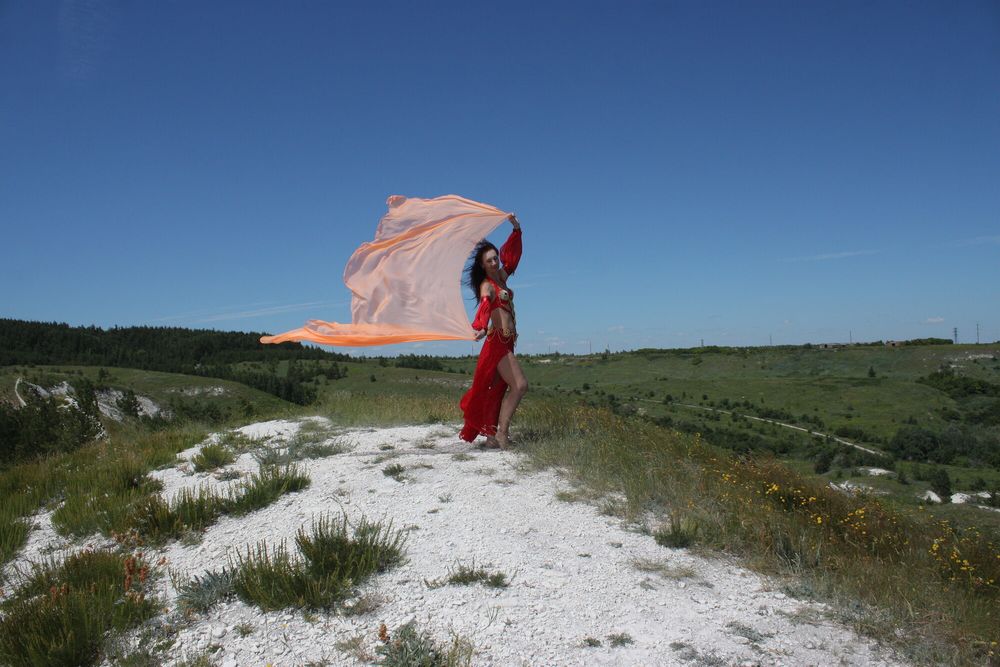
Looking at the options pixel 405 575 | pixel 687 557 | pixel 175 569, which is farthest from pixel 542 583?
pixel 175 569

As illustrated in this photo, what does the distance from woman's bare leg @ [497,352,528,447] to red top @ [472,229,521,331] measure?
57 cm

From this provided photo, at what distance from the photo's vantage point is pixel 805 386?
57719 mm

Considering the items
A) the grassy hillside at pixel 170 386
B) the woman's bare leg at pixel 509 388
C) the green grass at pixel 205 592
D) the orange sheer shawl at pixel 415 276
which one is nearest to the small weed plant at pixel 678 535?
the woman's bare leg at pixel 509 388

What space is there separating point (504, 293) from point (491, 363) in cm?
94

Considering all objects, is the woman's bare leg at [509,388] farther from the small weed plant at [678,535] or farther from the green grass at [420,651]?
the green grass at [420,651]

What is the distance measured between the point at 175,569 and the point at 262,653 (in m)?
1.74

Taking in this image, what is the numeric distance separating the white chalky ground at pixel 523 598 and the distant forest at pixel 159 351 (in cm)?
2253

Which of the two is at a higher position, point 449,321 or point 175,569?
point 449,321

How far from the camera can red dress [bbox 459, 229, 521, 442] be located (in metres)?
8.00

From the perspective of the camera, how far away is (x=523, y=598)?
4074 millimetres

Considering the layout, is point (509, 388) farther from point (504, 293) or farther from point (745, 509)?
point (745, 509)

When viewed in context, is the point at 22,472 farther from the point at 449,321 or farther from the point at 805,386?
the point at 805,386

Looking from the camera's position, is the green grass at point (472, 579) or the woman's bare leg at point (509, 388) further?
the woman's bare leg at point (509, 388)

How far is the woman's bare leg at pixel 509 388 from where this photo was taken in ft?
25.9
